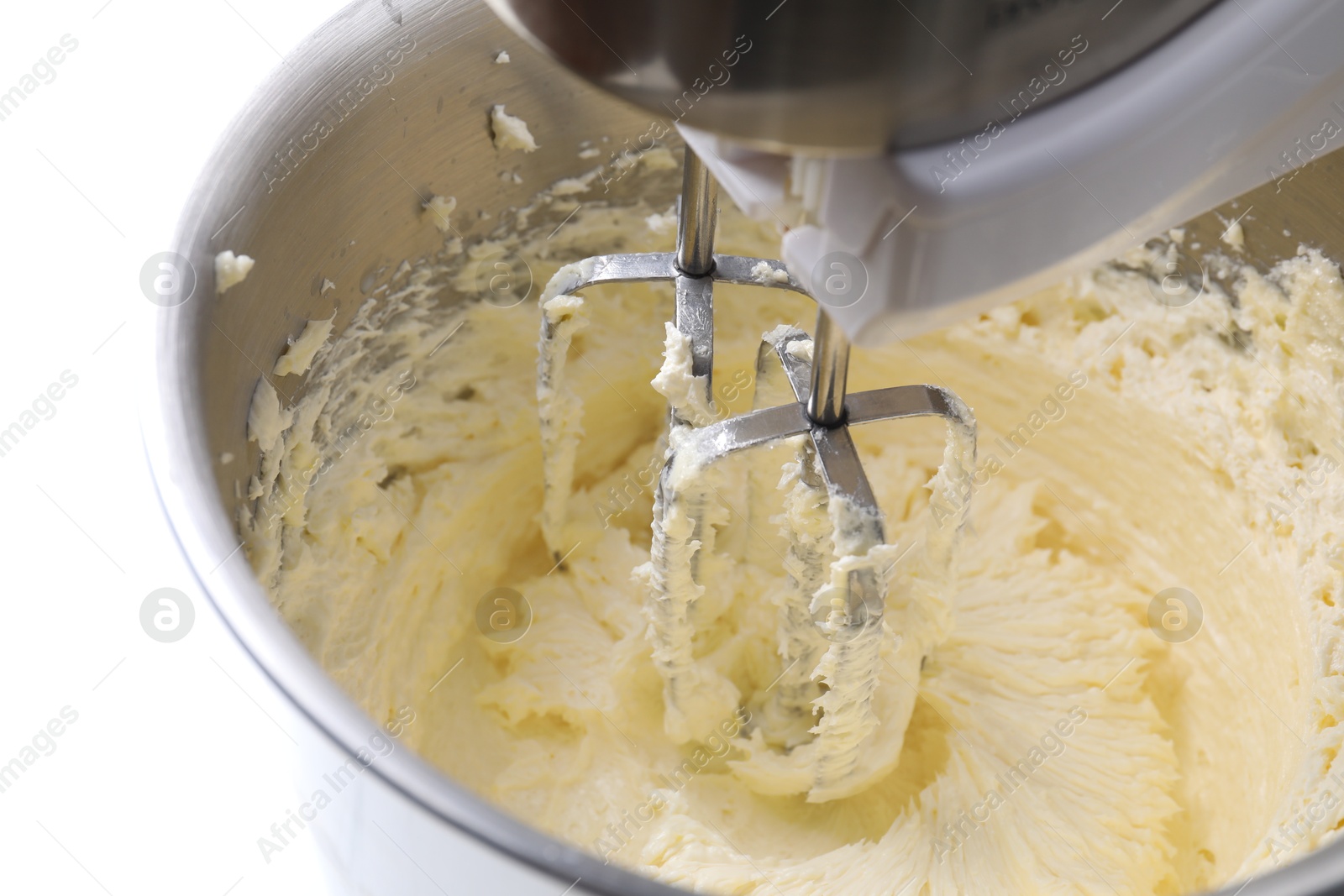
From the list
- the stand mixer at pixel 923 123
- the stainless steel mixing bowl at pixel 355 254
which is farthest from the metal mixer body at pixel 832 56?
the stainless steel mixing bowl at pixel 355 254

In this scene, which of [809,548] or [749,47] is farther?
[809,548]

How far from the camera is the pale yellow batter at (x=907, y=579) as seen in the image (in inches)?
40.1

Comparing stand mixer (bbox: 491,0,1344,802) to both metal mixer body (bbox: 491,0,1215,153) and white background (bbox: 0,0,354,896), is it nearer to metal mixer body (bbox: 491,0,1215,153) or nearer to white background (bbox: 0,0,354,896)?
metal mixer body (bbox: 491,0,1215,153)

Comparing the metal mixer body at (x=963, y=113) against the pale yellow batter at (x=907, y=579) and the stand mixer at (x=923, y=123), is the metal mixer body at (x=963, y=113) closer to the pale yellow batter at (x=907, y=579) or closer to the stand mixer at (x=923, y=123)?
the stand mixer at (x=923, y=123)

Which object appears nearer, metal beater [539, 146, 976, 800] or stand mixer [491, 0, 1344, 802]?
stand mixer [491, 0, 1344, 802]

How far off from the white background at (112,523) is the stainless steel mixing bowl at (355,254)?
37mm

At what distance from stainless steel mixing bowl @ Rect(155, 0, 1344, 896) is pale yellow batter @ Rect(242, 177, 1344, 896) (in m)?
0.07

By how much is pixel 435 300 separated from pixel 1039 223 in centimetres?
69

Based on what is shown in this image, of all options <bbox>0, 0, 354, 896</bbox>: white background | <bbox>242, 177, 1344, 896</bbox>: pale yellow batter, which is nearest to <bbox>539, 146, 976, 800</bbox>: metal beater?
<bbox>242, 177, 1344, 896</bbox>: pale yellow batter

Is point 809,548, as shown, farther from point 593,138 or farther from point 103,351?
point 103,351

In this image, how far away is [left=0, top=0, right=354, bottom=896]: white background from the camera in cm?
102

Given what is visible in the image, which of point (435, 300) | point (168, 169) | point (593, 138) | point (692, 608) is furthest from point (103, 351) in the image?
point (692, 608)

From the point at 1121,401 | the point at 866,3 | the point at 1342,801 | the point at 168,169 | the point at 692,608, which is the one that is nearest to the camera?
the point at 866,3

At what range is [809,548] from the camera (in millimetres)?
970
